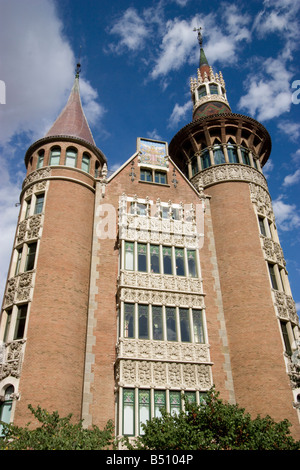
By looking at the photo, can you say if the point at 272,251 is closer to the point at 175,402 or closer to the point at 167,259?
the point at 167,259

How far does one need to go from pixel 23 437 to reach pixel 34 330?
6.93 m

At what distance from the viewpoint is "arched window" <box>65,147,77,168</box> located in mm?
28219

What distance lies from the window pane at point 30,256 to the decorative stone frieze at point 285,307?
46.0ft

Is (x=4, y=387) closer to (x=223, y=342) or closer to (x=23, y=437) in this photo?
(x=23, y=437)

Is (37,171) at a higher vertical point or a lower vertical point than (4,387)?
higher

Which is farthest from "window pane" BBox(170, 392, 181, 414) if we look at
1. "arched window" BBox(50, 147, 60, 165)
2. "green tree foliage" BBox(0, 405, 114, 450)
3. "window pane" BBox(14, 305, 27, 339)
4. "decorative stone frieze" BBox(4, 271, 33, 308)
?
"arched window" BBox(50, 147, 60, 165)

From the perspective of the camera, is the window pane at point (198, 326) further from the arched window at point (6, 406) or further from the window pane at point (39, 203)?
the window pane at point (39, 203)

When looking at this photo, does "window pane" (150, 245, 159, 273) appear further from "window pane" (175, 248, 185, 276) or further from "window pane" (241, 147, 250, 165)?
"window pane" (241, 147, 250, 165)

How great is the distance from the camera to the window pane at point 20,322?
852 inches

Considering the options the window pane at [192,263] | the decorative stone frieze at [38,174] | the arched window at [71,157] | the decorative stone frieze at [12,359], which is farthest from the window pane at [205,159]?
the decorative stone frieze at [12,359]
